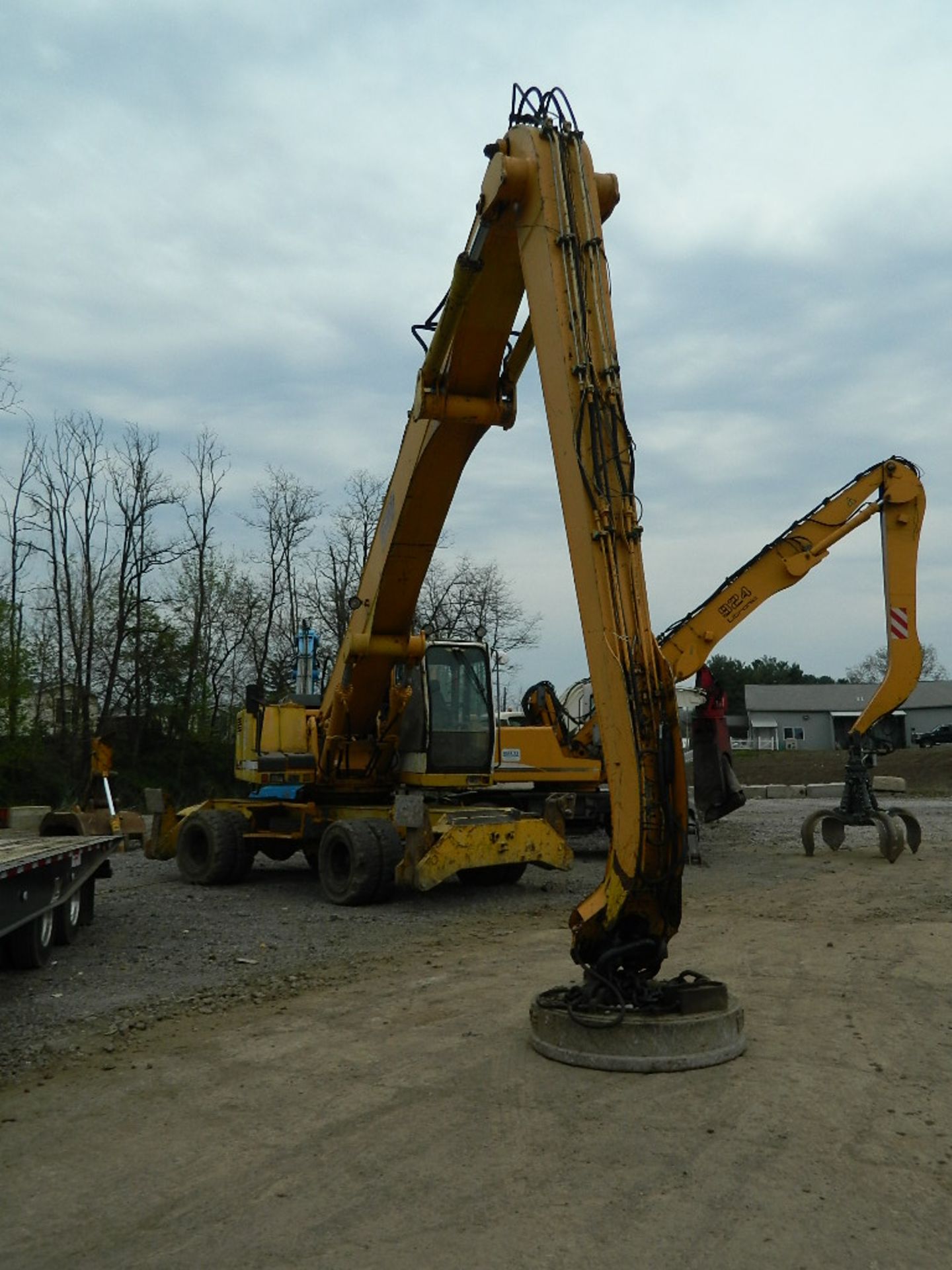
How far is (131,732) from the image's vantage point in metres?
33.0

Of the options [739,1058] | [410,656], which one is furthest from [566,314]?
[410,656]

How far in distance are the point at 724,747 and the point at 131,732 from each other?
849 inches

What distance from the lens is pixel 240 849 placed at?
1409 cm

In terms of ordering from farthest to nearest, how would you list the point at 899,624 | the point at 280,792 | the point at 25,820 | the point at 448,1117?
the point at 899,624, the point at 280,792, the point at 25,820, the point at 448,1117

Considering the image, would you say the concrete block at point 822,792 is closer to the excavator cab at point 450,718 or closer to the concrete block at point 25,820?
the excavator cab at point 450,718

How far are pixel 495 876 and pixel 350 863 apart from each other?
2.33m

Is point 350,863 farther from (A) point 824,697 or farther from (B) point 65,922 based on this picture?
(A) point 824,697

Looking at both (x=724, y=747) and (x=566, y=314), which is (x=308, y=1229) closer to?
(x=566, y=314)

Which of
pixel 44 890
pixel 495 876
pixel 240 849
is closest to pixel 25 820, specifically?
pixel 240 849

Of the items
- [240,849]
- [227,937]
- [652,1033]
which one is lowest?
[227,937]

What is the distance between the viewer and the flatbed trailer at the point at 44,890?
7445mm

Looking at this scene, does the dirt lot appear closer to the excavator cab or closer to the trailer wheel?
the trailer wheel

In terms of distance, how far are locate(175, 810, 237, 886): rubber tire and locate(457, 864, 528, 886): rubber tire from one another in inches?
113

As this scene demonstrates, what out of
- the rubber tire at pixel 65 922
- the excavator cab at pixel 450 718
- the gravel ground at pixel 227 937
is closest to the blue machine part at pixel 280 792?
the gravel ground at pixel 227 937
